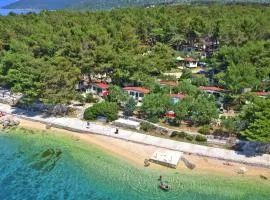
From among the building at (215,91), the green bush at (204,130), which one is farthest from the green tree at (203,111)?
the building at (215,91)

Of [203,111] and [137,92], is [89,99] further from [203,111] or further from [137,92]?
[203,111]

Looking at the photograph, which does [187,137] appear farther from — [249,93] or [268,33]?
[268,33]

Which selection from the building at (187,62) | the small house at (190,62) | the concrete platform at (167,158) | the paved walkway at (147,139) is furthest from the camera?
the building at (187,62)

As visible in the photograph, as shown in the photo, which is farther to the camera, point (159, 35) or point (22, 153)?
point (159, 35)

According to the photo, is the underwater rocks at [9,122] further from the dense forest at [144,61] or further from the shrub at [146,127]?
the shrub at [146,127]

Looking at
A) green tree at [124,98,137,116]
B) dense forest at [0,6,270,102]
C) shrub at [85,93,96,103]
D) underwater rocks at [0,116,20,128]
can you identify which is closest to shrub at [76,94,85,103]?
shrub at [85,93,96,103]

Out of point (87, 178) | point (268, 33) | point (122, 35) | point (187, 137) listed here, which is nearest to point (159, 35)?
point (122, 35)
